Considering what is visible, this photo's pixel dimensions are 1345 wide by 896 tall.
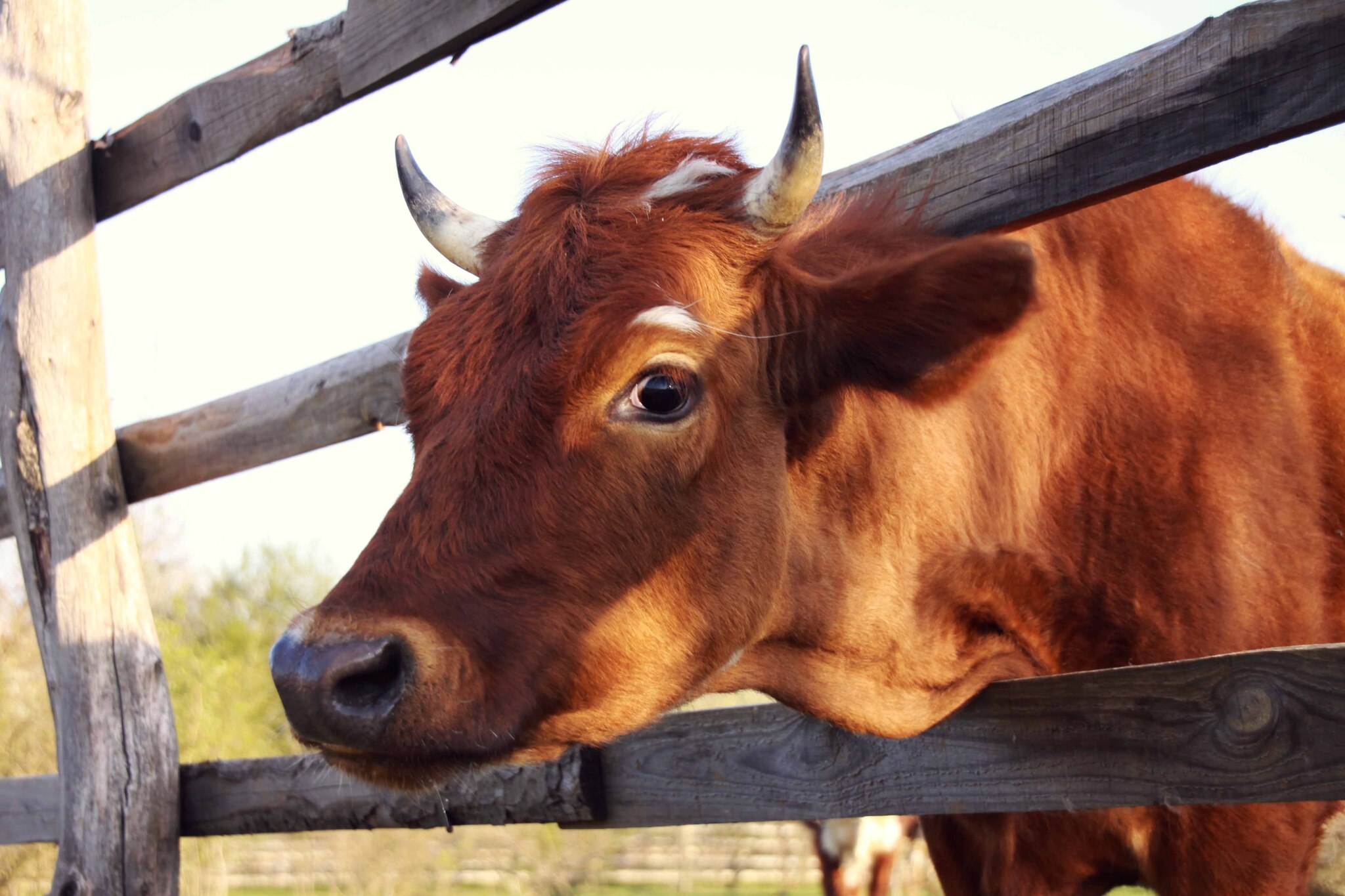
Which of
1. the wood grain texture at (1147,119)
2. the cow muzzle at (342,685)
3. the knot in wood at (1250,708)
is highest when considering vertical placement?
the wood grain texture at (1147,119)

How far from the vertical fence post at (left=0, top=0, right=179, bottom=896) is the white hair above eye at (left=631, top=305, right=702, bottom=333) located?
2.46 m

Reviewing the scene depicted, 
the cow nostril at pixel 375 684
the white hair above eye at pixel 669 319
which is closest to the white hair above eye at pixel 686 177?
the white hair above eye at pixel 669 319

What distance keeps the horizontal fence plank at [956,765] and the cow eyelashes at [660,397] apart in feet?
2.88

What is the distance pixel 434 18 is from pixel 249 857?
79.5ft

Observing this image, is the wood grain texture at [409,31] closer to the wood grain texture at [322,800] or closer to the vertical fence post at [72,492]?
the vertical fence post at [72,492]

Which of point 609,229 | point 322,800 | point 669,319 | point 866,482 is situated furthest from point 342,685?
point 322,800

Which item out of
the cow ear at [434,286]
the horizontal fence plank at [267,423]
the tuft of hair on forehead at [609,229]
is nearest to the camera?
the tuft of hair on forehead at [609,229]

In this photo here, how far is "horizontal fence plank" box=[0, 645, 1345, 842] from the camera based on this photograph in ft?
5.93

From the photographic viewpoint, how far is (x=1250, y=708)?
1839 mm

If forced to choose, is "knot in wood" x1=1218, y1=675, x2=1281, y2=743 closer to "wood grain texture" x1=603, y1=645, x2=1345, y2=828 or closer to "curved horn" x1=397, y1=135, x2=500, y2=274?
"wood grain texture" x1=603, y1=645, x2=1345, y2=828

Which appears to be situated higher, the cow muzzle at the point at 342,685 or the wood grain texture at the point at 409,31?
the wood grain texture at the point at 409,31

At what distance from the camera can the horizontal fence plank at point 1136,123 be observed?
5.90 feet

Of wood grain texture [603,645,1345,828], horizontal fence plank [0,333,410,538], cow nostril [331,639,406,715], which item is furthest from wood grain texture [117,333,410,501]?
cow nostril [331,639,406,715]

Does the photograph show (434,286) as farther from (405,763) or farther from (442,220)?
(405,763)
